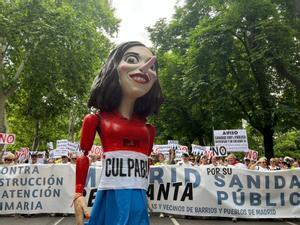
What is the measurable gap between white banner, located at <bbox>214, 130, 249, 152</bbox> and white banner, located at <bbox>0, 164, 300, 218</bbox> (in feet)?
10.7

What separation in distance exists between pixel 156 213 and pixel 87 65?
1239 cm

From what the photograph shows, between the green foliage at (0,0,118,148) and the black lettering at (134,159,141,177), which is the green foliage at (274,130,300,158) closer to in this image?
the green foliage at (0,0,118,148)

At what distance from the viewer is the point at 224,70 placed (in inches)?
729

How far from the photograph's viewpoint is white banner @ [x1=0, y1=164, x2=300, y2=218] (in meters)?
10.0

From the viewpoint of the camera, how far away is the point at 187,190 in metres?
10.4

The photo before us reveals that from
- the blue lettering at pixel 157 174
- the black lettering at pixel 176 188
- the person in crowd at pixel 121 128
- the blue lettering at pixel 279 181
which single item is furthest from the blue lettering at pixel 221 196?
the person in crowd at pixel 121 128

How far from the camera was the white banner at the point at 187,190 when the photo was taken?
10047mm

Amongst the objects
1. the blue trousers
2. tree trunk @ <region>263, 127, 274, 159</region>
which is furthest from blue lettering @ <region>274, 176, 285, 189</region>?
tree trunk @ <region>263, 127, 274, 159</region>

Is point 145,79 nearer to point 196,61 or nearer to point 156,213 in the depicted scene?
point 156,213

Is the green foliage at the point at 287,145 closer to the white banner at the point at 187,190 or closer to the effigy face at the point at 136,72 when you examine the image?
the white banner at the point at 187,190

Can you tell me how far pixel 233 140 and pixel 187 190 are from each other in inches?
152

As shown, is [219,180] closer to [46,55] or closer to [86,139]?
[86,139]

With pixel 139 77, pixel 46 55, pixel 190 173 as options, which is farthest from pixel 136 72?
pixel 46 55

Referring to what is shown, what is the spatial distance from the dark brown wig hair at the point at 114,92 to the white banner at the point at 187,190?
21.7 ft
